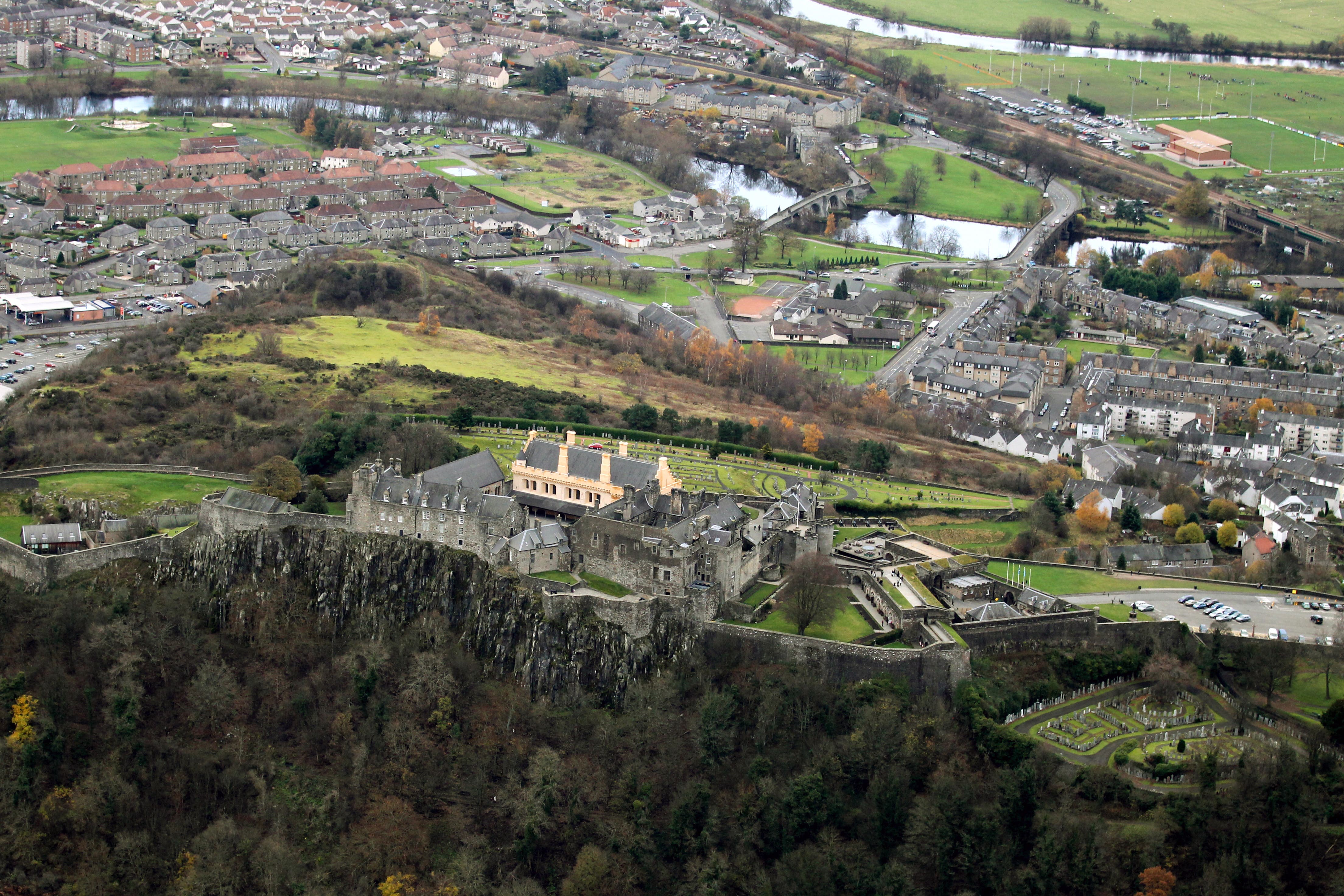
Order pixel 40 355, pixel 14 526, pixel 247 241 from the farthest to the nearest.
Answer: pixel 247 241 < pixel 40 355 < pixel 14 526

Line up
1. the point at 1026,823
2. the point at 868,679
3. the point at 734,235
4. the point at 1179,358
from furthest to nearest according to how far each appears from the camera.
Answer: the point at 734,235, the point at 1179,358, the point at 868,679, the point at 1026,823

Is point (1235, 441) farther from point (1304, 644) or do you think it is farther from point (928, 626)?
point (928, 626)

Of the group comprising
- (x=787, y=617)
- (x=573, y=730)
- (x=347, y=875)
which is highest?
(x=787, y=617)

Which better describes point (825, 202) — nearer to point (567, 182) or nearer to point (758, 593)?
point (567, 182)

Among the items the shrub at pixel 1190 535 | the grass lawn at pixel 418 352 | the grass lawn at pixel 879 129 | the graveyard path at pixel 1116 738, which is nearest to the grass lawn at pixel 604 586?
the graveyard path at pixel 1116 738

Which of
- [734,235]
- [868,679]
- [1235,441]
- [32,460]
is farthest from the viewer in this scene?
[734,235]

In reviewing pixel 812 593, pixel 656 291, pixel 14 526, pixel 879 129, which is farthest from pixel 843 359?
pixel 879 129

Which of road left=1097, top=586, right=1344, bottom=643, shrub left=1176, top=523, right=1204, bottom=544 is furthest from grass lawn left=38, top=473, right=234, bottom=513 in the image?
shrub left=1176, top=523, right=1204, bottom=544

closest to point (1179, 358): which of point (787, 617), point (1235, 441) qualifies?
point (1235, 441)
